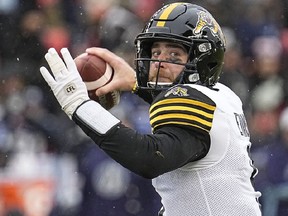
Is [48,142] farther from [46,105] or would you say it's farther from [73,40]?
[73,40]

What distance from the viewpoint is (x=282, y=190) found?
638cm

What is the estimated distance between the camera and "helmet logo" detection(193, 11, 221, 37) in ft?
11.2

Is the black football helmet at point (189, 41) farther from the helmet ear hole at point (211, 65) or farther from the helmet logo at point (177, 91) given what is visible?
the helmet logo at point (177, 91)

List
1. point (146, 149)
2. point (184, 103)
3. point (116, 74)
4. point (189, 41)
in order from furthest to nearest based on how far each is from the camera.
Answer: point (116, 74) < point (189, 41) < point (184, 103) < point (146, 149)

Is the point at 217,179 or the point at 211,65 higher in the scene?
the point at 211,65

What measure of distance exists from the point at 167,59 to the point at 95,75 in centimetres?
36

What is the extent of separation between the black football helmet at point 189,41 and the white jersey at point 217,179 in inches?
6.6

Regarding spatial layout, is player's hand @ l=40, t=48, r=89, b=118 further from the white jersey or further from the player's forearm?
the white jersey

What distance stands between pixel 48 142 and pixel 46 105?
18.4 inches

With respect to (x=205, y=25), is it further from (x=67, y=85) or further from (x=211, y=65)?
(x=67, y=85)

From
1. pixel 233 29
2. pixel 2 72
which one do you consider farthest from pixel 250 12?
pixel 2 72

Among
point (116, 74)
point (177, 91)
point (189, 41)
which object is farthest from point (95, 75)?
Answer: point (177, 91)

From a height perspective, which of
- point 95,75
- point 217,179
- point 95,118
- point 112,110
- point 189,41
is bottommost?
point 112,110

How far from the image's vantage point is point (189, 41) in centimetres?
336
